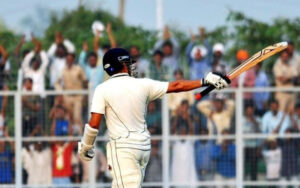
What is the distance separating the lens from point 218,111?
1953 cm

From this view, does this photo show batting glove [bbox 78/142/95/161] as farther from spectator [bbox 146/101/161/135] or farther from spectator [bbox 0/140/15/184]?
spectator [bbox 0/140/15/184]

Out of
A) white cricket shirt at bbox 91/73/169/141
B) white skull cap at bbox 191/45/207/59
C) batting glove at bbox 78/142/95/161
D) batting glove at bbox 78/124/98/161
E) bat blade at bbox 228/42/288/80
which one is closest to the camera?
white cricket shirt at bbox 91/73/169/141

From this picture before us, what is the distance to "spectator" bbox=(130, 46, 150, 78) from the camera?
19.8 m

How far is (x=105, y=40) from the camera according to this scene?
25.0 m

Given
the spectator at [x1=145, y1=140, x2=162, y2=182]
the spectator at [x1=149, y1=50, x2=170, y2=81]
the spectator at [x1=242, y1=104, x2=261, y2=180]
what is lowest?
the spectator at [x1=145, y1=140, x2=162, y2=182]

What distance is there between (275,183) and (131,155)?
24.0 ft

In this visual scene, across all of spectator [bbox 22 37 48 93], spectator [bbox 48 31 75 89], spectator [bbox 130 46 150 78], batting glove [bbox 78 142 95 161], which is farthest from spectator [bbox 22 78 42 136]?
batting glove [bbox 78 142 95 161]

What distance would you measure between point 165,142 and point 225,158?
111cm

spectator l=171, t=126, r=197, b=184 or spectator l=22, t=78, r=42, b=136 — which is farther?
spectator l=22, t=78, r=42, b=136

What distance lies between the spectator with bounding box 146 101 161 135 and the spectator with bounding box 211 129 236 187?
1.07 meters

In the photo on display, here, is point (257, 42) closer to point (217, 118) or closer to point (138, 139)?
point (217, 118)

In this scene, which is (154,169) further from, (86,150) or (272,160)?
(86,150)

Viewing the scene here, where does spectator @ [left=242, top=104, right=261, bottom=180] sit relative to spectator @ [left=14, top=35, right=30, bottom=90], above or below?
below

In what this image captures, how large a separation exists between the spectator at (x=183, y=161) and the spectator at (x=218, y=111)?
45 cm
